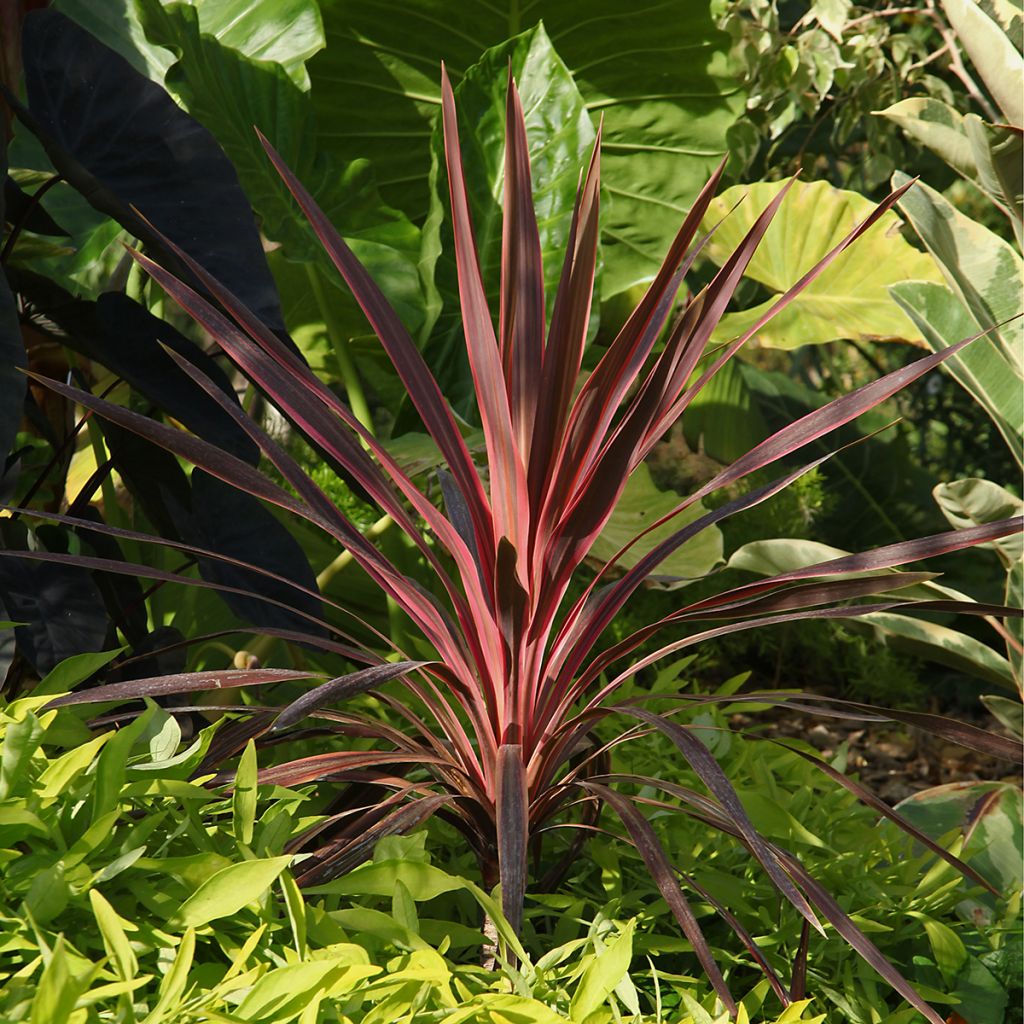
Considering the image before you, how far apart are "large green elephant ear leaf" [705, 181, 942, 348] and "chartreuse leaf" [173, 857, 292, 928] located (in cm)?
149

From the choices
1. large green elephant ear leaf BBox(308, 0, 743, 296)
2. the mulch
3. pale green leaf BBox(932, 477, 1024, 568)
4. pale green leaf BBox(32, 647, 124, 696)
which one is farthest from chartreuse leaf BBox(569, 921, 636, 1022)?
the mulch

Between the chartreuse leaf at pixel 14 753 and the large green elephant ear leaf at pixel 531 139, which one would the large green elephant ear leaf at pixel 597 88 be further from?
the chartreuse leaf at pixel 14 753

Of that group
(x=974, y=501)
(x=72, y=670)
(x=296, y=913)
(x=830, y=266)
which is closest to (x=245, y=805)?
(x=296, y=913)

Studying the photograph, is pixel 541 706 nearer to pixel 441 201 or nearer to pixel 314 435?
pixel 314 435

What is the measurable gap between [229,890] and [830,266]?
5.68 ft

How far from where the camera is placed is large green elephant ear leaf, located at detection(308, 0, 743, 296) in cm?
186

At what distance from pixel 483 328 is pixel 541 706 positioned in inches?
11.0

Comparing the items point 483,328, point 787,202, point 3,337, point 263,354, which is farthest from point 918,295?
point 3,337

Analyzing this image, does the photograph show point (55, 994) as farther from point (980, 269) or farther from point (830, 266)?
point (830, 266)

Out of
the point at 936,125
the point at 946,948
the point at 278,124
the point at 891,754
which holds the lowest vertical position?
the point at 891,754

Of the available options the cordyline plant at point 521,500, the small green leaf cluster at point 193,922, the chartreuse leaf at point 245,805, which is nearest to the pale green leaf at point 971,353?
the cordyline plant at point 521,500

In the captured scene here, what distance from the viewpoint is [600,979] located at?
522 millimetres

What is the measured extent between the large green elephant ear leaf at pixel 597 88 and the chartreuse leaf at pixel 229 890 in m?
1.56

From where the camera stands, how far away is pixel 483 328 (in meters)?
0.72
